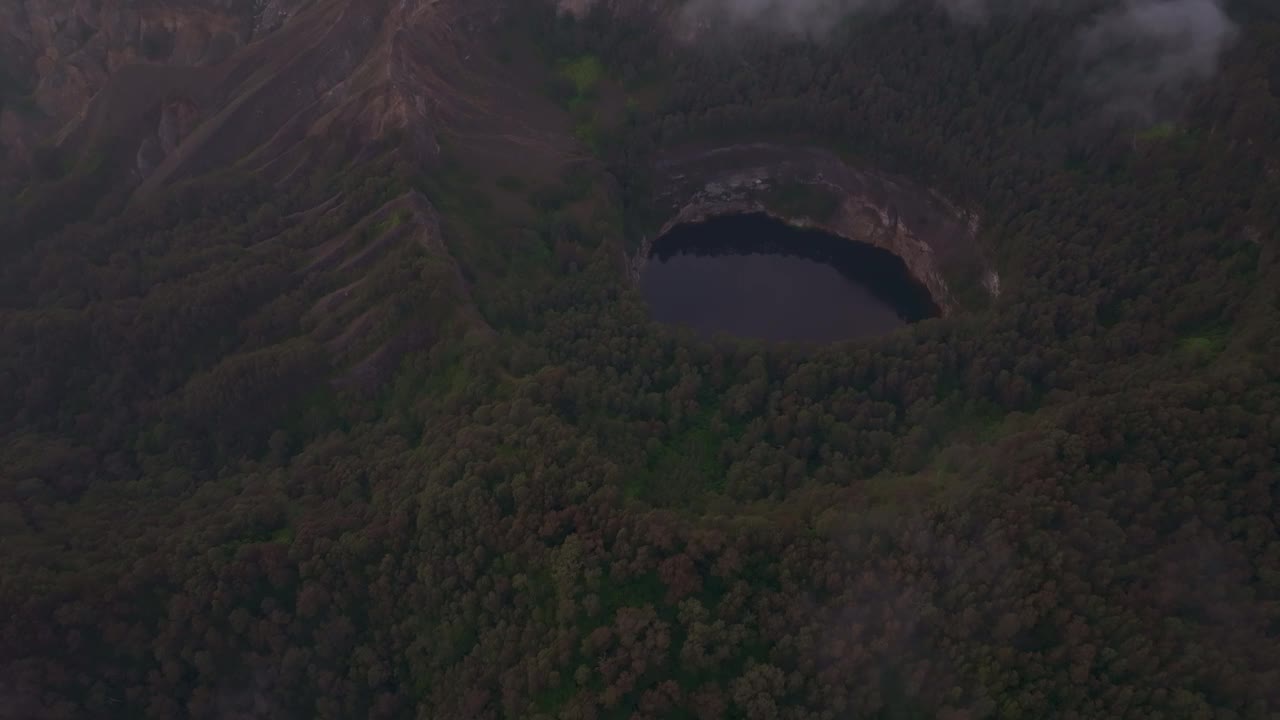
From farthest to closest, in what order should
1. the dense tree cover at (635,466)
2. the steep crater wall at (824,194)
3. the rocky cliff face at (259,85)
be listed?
the steep crater wall at (824,194) → the rocky cliff face at (259,85) → the dense tree cover at (635,466)

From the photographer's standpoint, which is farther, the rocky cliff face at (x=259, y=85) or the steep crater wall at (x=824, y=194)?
the steep crater wall at (x=824, y=194)

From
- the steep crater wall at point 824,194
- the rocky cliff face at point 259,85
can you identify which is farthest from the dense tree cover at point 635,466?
the rocky cliff face at point 259,85

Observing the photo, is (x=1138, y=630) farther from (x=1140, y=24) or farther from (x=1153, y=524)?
(x=1140, y=24)

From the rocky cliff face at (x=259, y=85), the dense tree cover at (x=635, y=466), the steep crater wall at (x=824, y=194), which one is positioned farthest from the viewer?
the steep crater wall at (x=824, y=194)

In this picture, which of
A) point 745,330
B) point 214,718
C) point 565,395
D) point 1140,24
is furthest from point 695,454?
point 1140,24

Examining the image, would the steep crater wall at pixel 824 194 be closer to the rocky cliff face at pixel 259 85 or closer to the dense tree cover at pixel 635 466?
the dense tree cover at pixel 635 466

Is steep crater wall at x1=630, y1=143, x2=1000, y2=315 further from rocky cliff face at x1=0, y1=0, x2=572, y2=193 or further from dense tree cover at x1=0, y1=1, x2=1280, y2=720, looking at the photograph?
rocky cliff face at x1=0, y1=0, x2=572, y2=193
